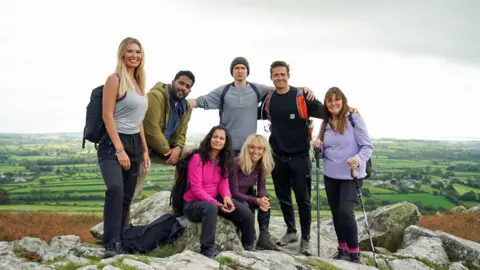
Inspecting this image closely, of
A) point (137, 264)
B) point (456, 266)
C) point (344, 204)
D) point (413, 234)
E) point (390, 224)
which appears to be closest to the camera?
point (137, 264)

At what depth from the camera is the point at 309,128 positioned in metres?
8.45

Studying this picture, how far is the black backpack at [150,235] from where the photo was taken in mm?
7453

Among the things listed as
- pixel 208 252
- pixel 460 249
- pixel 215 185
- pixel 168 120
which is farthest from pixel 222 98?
pixel 460 249

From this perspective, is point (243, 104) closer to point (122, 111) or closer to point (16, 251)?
point (122, 111)

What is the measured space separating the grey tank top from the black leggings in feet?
13.4

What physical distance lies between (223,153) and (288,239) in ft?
9.62

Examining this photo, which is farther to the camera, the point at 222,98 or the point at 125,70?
the point at 222,98

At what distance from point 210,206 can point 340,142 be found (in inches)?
118

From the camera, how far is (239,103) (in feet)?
27.7

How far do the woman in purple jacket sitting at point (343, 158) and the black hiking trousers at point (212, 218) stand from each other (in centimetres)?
184

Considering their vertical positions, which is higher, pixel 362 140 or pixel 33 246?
pixel 362 140

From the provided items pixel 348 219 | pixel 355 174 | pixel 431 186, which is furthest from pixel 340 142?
pixel 431 186

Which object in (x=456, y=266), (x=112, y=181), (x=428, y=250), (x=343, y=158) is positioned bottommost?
(x=456, y=266)

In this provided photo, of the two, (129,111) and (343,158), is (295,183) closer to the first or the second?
(343,158)
